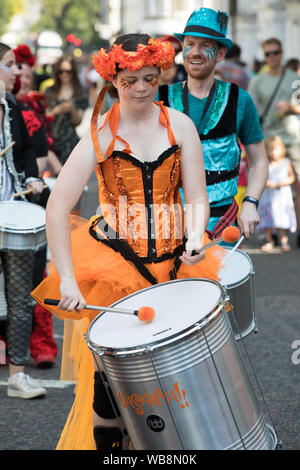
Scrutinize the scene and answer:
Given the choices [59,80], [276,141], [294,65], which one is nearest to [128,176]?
[59,80]

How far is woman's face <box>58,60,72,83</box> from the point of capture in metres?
8.69

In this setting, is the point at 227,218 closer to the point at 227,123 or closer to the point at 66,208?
the point at 227,123

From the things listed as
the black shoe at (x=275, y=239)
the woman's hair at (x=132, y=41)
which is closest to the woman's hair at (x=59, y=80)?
the black shoe at (x=275, y=239)

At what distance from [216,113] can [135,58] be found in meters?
1.21

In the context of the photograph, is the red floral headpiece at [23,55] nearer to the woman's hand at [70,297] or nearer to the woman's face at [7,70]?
the woman's face at [7,70]

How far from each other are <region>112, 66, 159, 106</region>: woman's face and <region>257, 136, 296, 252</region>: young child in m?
6.10

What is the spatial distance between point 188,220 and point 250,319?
915mm

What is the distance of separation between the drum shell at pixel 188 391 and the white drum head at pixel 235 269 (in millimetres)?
857

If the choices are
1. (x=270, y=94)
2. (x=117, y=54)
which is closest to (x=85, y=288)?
(x=117, y=54)

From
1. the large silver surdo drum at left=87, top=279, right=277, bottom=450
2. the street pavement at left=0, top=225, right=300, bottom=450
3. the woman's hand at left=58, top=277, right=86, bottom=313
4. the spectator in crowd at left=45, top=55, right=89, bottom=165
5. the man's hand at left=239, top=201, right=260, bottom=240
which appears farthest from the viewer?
the spectator in crowd at left=45, top=55, right=89, bottom=165

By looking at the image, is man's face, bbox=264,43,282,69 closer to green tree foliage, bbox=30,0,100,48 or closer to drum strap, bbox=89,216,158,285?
drum strap, bbox=89,216,158,285

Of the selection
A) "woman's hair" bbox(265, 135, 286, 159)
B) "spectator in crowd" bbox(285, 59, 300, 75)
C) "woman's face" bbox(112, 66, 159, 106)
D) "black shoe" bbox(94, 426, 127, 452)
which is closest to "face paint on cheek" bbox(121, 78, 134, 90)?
"woman's face" bbox(112, 66, 159, 106)

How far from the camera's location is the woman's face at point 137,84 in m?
3.08

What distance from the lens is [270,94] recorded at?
9.39 meters
